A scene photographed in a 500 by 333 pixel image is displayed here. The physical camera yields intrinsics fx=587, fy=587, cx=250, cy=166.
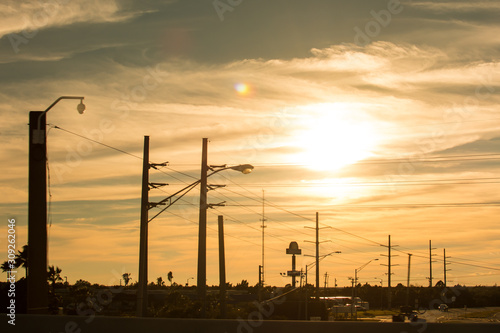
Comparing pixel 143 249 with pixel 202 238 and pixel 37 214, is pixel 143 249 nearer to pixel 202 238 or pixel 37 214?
pixel 202 238

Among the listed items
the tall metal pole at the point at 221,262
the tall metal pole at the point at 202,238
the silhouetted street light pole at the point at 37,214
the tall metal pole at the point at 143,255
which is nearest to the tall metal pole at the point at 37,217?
the silhouetted street light pole at the point at 37,214

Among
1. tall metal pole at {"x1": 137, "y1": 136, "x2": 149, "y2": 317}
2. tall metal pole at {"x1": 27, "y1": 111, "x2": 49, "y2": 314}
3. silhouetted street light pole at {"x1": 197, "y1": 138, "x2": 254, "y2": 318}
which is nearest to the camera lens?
tall metal pole at {"x1": 27, "y1": 111, "x2": 49, "y2": 314}

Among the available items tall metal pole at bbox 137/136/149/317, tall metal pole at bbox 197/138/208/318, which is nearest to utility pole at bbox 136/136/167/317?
tall metal pole at bbox 137/136/149/317

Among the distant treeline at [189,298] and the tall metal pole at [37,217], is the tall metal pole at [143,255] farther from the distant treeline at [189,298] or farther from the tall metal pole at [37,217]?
the tall metal pole at [37,217]

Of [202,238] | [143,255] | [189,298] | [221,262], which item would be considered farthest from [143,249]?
[189,298]

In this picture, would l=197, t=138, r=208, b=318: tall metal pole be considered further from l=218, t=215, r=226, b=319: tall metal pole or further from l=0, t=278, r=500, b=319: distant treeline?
l=218, t=215, r=226, b=319: tall metal pole

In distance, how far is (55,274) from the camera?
58000 millimetres

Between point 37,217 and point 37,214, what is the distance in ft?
0.35

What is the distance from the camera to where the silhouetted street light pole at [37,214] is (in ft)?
64.5

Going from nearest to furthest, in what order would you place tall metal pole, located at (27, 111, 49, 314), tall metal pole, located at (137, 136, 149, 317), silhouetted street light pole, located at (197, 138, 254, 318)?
tall metal pole, located at (27, 111, 49, 314), tall metal pole, located at (137, 136, 149, 317), silhouetted street light pole, located at (197, 138, 254, 318)

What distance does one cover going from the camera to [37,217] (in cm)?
2033

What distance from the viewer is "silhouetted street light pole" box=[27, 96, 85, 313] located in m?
19.7

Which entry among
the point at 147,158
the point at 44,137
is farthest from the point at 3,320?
the point at 147,158

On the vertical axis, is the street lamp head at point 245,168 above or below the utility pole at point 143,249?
above
